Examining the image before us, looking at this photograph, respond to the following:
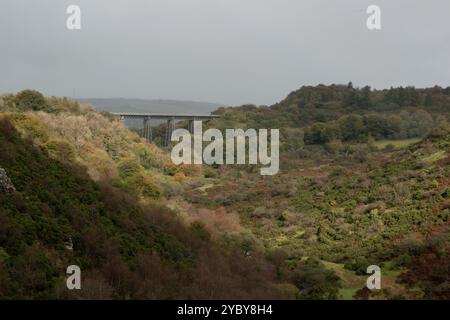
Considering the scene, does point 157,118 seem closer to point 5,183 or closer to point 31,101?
point 31,101

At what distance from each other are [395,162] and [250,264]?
2948 cm

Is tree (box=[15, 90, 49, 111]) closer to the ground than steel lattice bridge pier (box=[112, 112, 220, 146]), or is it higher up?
higher up

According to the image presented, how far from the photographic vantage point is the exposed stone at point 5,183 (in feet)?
55.4

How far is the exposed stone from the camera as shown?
16891 mm

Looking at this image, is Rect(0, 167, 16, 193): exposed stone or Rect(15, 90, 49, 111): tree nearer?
Rect(0, 167, 16, 193): exposed stone

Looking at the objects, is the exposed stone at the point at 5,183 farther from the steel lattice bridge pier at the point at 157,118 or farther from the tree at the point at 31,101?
the steel lattice bridge pier at the point at 157,118

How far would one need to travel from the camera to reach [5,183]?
17.1 meters

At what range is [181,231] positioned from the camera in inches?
967

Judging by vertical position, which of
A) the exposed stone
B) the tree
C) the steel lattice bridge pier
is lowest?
the exposed stone

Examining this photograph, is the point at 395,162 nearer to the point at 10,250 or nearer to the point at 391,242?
the point at 391,242

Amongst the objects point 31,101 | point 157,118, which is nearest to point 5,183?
point 31,101

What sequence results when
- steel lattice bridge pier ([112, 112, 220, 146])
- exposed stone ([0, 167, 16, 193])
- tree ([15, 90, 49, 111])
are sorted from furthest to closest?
steel lattice bridge pier ([112, 112, 220, 146]), tree ([15, 90, 49, 111]), exposed stone ([0, 167, 16, 193])

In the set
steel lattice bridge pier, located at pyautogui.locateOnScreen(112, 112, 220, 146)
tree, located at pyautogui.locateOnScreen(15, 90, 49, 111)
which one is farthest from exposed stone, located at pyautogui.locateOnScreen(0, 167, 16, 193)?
steel lattice bridge pier, located at pyautogui.locateOnScreen(112, 112, 220, 146)

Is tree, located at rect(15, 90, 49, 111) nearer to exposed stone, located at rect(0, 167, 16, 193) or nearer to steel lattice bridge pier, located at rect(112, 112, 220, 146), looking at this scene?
steel lattice bridge pier, located at rect(112, 112, 220, 146)
